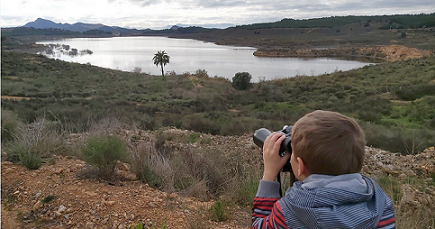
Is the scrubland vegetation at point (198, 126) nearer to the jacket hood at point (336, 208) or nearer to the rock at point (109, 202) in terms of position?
the rock at point (109, 202)

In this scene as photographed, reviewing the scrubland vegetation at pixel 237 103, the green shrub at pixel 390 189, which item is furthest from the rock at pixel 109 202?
the scrubland vegetation at pixel 237 103

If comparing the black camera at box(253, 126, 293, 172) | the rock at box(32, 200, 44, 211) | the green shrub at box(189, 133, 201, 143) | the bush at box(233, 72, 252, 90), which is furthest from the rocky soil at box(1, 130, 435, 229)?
the bush at box(233, 72, 252, 90)

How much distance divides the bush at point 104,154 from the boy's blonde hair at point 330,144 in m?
2.94

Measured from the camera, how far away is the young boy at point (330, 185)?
1095 millimetres

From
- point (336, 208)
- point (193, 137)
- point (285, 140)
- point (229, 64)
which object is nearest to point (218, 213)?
point (285, 140)

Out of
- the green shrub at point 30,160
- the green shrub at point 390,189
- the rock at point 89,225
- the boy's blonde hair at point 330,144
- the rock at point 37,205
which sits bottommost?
the green shrub at point 390,189

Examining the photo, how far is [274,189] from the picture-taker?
1392 millimetres

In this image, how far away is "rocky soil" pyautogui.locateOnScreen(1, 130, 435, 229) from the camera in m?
2.76

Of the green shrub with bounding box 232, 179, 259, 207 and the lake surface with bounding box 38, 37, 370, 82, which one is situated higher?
the green shrub with bounding box 232, 179, 259, 207

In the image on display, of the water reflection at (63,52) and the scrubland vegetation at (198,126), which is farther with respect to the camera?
the water reflection at (63,52)

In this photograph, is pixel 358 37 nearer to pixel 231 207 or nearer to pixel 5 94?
pixel 5 94

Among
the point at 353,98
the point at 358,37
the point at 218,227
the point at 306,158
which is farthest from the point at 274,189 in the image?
the point at 358,37

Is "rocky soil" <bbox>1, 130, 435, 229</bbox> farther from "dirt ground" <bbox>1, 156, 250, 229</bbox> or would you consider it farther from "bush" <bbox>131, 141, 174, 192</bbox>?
"bush" <bbox>131, 141, 174, 192</bbox>

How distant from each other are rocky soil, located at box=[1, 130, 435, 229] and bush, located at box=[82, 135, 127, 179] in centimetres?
15
